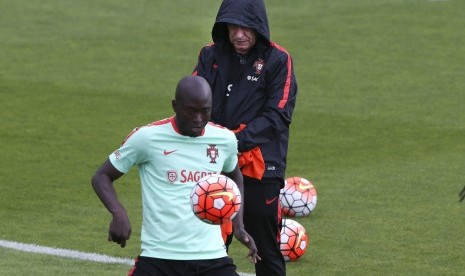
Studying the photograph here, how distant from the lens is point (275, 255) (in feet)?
30.8

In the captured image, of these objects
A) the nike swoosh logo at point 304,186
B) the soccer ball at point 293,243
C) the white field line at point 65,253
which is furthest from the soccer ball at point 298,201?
the white field line at point 65,253

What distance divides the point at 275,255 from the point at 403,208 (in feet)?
15.0

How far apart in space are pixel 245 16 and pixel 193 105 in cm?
155

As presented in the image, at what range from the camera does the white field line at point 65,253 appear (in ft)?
37.4

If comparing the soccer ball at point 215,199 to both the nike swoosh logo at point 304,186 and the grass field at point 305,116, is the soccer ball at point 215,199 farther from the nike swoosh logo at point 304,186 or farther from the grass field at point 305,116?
the nike swoosh logo at point 304,186

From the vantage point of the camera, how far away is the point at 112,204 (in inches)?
307

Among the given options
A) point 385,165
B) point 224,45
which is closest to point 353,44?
point 385,165

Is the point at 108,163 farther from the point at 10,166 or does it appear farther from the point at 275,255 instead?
the point at 10,166

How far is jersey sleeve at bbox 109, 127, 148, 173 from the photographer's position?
26.0 feet

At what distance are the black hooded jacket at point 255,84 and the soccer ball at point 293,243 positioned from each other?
2066mm

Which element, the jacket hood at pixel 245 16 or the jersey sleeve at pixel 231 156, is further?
the jacket hood at pixel 245 16

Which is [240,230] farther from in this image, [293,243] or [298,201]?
[298,201]

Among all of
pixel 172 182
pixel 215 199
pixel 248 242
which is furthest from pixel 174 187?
pixel 248 242

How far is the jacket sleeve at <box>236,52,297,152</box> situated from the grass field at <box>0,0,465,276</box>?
86.7 inches
